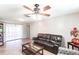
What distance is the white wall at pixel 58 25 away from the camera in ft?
6.34

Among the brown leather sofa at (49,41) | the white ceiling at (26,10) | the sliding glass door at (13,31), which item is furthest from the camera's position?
the brown leather sofa at (49,41)

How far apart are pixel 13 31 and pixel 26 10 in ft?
1.67

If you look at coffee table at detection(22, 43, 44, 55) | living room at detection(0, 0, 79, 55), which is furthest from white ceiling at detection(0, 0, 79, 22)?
coffee table at detection(22, 43, 44, 55)

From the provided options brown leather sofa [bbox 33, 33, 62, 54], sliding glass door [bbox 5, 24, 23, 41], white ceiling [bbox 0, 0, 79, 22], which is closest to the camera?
white ceiling [bbox 0, 0, 79, 22]

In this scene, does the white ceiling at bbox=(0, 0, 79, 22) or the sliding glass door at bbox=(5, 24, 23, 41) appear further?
the sliding glass door at bbox=(5, 24, 23, 41)

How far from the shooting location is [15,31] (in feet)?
6.46

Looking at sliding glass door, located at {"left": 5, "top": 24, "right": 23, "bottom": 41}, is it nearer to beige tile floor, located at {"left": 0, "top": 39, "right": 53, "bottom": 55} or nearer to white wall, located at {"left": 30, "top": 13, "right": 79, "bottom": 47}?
beige tile floor, located at {"left": 0, "top": 39, "right": 53, "bottom": 55}

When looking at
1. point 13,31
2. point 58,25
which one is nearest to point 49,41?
point 58,25

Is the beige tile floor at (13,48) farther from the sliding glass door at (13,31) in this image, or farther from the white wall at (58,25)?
the white wall at (58,25)

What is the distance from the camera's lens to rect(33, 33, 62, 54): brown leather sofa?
6.66ft

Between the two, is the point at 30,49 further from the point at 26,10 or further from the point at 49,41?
the point at 26,10

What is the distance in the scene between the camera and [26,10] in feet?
6.05

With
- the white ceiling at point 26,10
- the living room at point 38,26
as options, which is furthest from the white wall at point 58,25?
the white ceiling at point 26,10

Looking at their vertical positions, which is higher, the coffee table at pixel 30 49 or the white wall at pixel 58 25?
the white wall at pixel 58 25
